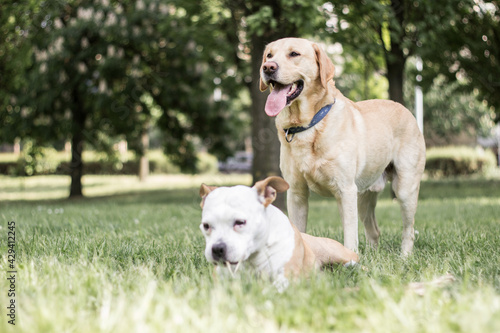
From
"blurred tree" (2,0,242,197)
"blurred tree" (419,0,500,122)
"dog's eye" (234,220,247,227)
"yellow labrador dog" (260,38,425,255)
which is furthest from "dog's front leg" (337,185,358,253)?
"blurred tree" (2,0,242,197)

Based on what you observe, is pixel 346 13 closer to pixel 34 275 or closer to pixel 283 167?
pixel 283 167

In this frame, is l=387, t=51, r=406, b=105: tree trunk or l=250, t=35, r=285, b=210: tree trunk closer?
l=250, t=35, r=285, b=210: tree trunk

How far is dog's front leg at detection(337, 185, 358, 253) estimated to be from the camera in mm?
4035

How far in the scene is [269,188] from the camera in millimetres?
3055

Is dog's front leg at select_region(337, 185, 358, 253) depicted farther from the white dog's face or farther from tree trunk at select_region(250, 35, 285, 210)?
tree trunk at select_region(250, 35, 285, 210)

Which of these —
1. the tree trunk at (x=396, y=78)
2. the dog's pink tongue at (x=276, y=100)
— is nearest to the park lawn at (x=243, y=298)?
the dog's pink tongue at (x=276, y=100)

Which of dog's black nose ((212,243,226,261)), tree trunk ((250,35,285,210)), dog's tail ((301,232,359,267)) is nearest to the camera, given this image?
dog's black nose ((212,243,226,261))

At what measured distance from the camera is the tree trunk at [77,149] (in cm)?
1348

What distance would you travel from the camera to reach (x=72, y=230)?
212 inches

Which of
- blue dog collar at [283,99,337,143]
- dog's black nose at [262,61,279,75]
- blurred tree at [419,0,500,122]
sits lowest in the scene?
blue dog collar at [283,99,337,143]

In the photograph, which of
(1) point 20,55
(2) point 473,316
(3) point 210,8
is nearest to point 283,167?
(2) point 473,316

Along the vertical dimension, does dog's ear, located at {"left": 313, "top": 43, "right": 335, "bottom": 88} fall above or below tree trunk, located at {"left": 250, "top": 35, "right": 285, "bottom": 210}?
above

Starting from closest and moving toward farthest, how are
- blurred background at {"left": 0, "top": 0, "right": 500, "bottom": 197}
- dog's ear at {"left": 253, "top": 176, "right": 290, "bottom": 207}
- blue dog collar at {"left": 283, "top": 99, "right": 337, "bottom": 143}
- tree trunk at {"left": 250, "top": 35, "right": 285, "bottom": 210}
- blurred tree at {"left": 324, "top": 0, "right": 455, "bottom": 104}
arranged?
dog's ear at {"left": 253, "top": 176, "right": 290, "bottom": 207}, blue dog collar at {"left": 283, "top": 99, "right": 337, "bottom": 143}, tree trunk at {"left": 250, "top": 35, "right": 285, "bottom": 210}, blurred tree at {"left": 324, "top": 0, "right": 455, "bottom": 104}, blurred background at {"left": 0, "top": 0, "right": 500, "bottom": 197}

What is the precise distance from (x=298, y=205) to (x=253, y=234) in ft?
5.05
